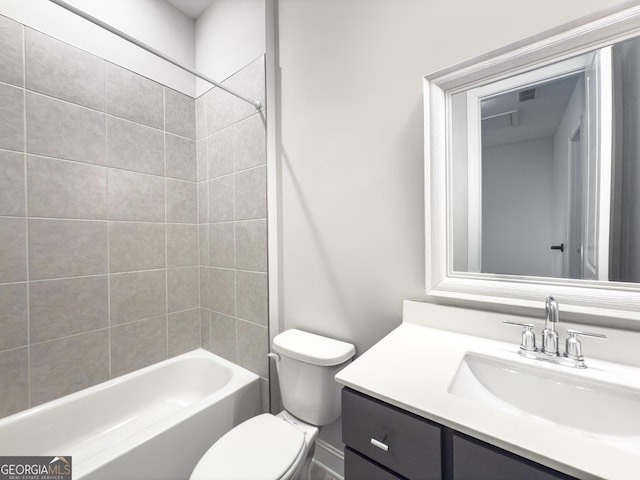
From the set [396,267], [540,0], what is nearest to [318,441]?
[396,267]

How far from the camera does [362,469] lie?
2.30 feet

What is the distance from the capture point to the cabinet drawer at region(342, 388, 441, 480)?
1.95 ft

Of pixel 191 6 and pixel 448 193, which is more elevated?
pixel 191 6

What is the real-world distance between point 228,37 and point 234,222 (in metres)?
1.15

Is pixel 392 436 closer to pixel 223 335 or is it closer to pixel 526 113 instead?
pixel 526 113

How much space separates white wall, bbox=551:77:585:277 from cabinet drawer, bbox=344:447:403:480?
768mm

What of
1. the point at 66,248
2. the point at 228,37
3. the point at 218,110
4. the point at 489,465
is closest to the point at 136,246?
the point at 66,248

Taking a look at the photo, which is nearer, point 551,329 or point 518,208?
point 551,329

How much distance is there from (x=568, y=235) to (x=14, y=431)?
2327mm

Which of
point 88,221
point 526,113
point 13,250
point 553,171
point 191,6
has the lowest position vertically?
point 13,250

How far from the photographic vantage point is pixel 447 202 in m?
1.06

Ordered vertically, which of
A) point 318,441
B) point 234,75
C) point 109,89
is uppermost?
point 234,75

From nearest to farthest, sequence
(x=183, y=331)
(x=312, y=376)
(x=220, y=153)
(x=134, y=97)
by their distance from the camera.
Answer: (x=312, y=376) < (x=134, y=97) < (x=220, y=153) < (x=183, y=331)

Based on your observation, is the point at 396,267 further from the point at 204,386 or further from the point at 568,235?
the point at 204,386
